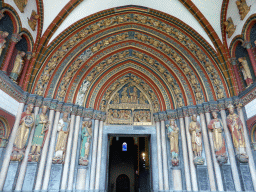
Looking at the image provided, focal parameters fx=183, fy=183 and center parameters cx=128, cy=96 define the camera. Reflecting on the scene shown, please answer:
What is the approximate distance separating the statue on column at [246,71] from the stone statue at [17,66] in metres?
8.67

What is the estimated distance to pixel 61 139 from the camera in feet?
24.9

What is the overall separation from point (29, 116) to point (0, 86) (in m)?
1.52

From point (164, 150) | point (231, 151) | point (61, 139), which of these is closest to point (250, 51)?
point (231, 151)

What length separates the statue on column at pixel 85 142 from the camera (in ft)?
25.8

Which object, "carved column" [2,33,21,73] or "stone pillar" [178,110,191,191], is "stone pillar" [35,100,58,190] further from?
"stone pillar" [178,110,191,191]

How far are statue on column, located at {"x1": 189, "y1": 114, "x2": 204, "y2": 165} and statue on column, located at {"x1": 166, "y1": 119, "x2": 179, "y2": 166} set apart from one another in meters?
0.72

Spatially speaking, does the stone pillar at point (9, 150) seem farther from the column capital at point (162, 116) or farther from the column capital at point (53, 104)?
the column capital at point (162, 116)

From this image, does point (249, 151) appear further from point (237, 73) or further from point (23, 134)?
point (23, 134)

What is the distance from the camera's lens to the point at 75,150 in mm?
7879

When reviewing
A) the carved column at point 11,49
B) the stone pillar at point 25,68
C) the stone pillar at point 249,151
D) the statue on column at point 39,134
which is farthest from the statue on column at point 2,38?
the stone pillar at point 249,151

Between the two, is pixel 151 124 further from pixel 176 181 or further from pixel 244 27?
pixel 244 27

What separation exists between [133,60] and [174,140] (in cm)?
478

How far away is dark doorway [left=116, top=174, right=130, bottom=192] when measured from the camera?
1975 cm

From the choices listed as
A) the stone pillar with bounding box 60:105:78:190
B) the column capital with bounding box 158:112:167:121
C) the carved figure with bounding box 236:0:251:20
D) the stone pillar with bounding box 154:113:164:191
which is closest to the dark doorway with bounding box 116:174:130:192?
the stone pillar with bounding box 154:113:164:191
